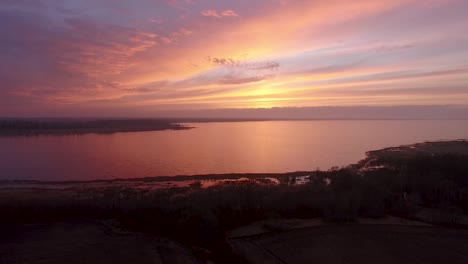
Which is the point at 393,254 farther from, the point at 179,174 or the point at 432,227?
the point at 179,174

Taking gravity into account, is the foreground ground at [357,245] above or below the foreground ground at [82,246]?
above

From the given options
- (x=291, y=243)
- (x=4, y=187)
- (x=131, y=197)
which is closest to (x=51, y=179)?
(x=4, y=187)

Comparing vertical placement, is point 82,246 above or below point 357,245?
below

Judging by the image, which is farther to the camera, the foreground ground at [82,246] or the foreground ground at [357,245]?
the foreground ground at [357,245]

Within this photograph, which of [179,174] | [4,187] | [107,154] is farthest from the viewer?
[107,154]
